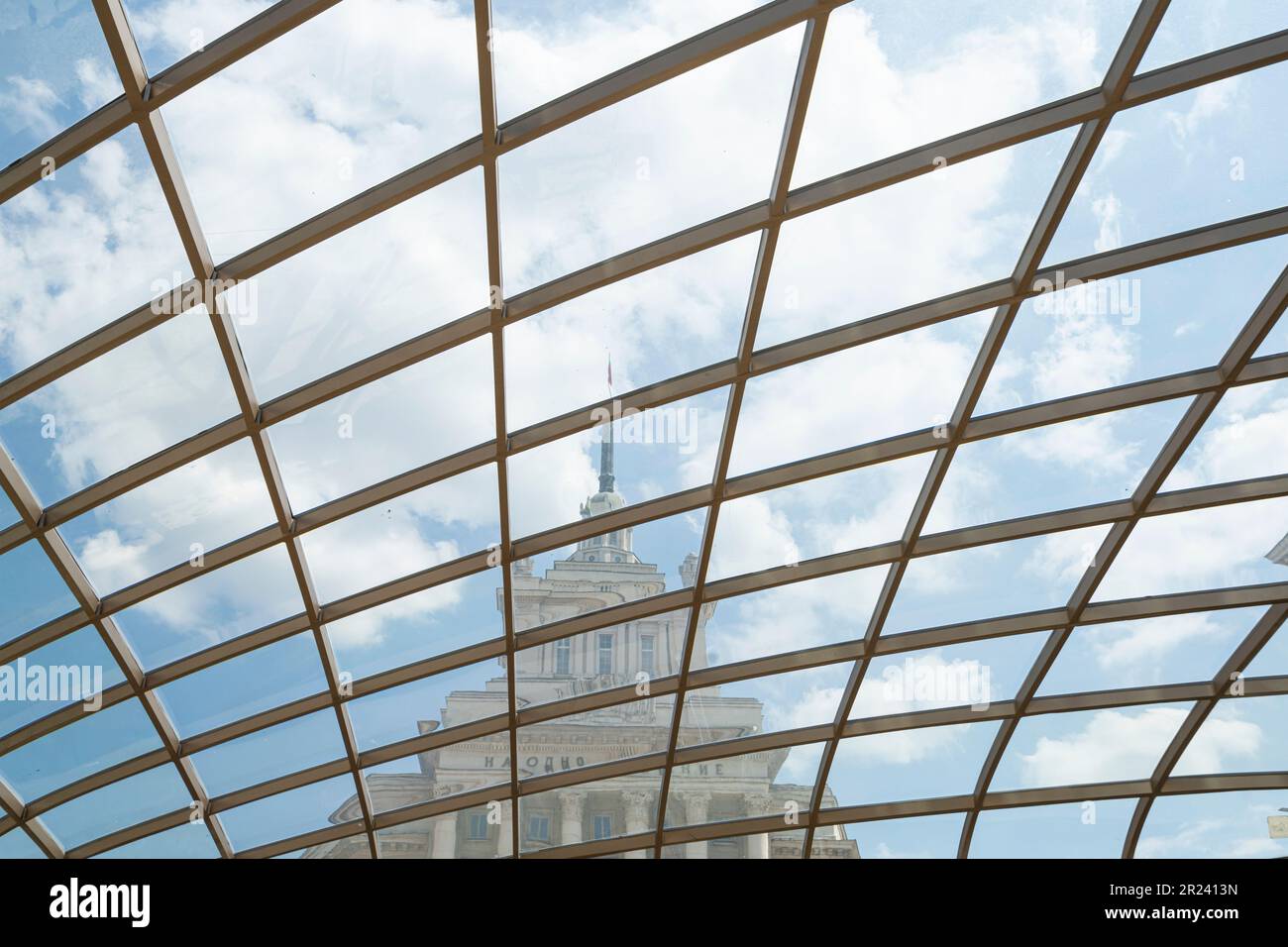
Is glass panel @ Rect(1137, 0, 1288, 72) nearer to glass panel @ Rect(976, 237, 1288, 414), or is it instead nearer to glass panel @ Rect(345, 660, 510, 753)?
glass panel @ Rect(976, 237, 1288, 414)

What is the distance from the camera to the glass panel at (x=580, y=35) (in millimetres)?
17016

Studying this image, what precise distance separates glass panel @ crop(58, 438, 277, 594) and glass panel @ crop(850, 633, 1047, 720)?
17.9 metres

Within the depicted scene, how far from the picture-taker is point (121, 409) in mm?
22953

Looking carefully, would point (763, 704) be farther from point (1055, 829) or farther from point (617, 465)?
point (1055, 829)

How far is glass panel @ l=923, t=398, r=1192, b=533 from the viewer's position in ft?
82.3

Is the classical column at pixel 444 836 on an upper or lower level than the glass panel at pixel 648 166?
lower

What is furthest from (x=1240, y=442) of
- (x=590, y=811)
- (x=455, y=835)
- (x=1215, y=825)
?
(x=455, y=835)

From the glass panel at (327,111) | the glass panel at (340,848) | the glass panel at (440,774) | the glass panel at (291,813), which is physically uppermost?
the glass panel at (327,111)

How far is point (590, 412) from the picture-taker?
79.1ft

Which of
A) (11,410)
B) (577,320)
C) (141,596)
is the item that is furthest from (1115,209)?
(141,596)

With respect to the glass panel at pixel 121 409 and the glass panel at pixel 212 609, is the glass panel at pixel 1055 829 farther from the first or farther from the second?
the glass panel at pixel 121 409

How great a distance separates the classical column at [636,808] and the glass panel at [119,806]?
13.8 metres

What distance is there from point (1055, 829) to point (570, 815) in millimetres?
16713

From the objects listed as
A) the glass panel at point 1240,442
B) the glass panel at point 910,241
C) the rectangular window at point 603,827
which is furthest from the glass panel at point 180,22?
the rectangular window at point 603,827
